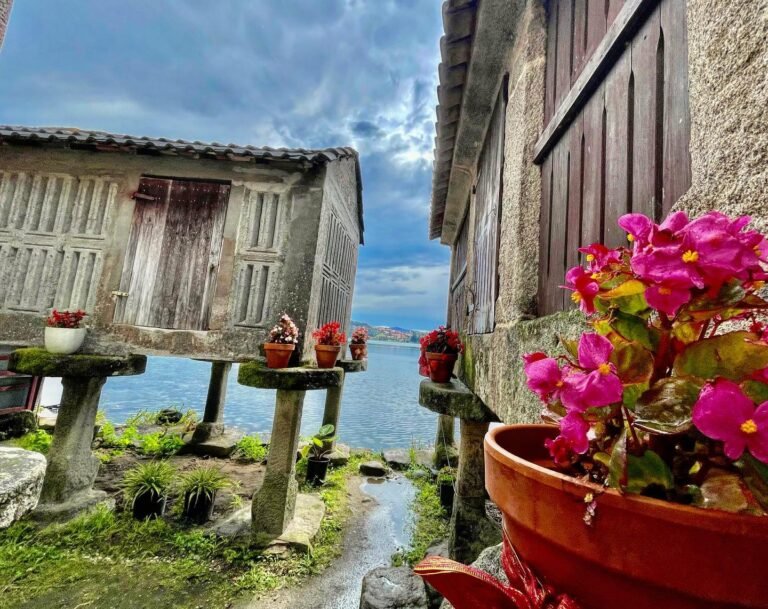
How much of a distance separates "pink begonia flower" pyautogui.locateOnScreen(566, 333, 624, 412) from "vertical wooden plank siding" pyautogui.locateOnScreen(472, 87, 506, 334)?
2.65 metres

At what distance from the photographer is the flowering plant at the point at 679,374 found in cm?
45

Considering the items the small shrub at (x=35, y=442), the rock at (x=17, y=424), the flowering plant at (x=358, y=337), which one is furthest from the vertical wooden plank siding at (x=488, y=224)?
the rock at (x=17, y=424)

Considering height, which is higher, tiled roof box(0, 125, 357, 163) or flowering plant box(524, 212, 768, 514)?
tiled roof box(0, 125, 357, 163)

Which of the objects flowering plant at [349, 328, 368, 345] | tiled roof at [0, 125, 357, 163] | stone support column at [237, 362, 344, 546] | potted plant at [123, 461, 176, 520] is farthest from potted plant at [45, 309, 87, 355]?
flowering plant at [349, 328, 368, 345]

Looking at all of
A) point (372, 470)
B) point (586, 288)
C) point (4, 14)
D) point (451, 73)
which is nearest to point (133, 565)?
point (372, 470)

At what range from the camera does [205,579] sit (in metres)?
4.56

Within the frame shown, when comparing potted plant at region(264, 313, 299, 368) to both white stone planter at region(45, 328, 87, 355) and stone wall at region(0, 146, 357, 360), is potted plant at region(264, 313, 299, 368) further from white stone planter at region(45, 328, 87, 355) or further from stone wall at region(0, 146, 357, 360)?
white stone planter at region(45, 328, 87, 355)

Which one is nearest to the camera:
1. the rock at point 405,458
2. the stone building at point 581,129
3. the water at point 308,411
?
the stone building at point 581,129

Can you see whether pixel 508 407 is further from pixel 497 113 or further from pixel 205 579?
pixel 205 579

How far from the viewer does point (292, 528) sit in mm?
5508

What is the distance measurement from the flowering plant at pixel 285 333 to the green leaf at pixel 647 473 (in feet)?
15.9

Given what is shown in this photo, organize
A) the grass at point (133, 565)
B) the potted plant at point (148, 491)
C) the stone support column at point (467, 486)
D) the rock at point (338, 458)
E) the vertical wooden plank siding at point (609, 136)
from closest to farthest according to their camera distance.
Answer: the vertical wooden plank siding at point (609, 136)
the stone support column at point (467, 486)
the grass at point (133, 565)
the potted plant at point (148, 491)
the rock at point (338, 458)

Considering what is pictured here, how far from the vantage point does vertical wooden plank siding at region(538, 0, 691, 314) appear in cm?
126

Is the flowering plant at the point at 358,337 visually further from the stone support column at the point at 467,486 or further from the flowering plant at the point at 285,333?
the stone support column at the point at 467,486
